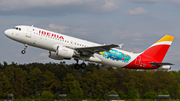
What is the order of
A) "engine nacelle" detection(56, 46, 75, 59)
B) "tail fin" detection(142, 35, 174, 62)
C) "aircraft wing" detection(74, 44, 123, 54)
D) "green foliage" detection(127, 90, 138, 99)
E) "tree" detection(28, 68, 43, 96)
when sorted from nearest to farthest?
"aircraft wing" detection(74, 44, 123, 54), "engine nacelle" detection(56, 46, 75, 59), "tail fin" detection(142, 35, 174, 62), "green foliage" detection(127, 90, 138, 99), "tree" detection(28, 68, 43, 96)

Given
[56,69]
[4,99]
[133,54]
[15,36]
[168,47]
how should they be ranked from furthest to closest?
[56,69] → [4,99] → [168,47] → [133,54] → [15,36]

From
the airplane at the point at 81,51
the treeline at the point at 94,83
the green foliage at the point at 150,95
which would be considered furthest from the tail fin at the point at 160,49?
the green foliage at the point at 150,95

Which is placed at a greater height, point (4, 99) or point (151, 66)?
point (151, 66)

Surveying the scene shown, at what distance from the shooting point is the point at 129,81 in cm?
11438

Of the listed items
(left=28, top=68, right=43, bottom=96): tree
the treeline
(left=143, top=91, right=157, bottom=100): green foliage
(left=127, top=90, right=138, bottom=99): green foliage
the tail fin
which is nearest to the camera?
the tail fin

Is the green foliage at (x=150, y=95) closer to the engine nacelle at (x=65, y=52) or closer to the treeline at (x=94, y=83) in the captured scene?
the treeline at (x=94, y=83)

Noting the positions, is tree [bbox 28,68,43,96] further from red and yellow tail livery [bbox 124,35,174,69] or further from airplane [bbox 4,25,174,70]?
red and yellow tail livery [bbox 124,35,174,69]

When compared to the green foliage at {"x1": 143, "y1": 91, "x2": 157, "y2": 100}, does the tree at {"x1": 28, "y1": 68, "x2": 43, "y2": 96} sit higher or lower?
higher

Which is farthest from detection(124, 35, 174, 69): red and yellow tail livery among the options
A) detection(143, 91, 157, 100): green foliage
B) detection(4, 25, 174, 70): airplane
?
detection(143, 91, 157, 100): green foliage

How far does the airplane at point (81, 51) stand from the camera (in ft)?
138

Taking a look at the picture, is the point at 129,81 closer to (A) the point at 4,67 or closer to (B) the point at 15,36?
(A) the point at 4,67

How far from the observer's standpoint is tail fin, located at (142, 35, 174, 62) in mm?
49750

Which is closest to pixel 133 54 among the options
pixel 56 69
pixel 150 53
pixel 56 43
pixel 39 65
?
pixel 150 53

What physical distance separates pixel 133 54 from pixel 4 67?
3675 inches
